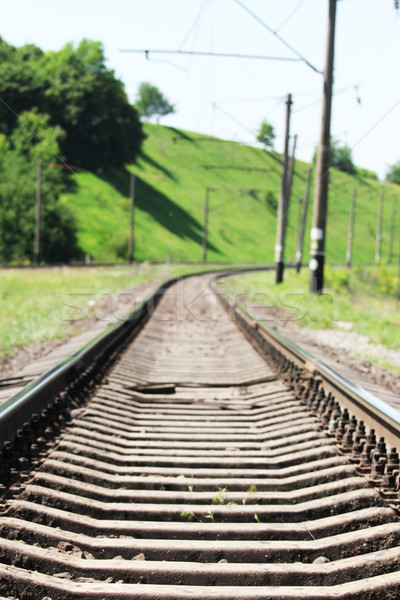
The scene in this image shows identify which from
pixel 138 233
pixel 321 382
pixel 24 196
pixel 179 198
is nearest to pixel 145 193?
pixel 179 198

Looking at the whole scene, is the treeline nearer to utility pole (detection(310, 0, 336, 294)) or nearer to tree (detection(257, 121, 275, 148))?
tree (detection(257, 121, 275, 148))

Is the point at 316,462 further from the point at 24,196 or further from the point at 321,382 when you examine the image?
the point at 24,196

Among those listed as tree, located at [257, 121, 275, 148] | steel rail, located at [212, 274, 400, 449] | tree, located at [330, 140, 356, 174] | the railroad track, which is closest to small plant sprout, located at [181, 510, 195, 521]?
the railroad track

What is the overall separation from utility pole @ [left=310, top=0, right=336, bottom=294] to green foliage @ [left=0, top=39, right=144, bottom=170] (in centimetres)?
5974

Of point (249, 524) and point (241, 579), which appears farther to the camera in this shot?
point (249, 524)

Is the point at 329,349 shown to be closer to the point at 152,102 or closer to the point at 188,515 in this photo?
the point at 188,515

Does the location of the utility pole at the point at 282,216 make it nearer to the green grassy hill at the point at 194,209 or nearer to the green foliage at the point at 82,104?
the green grassy hill at the point at 194,209

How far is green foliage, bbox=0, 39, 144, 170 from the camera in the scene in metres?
72.6

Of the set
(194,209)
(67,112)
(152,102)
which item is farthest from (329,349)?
(152,102)

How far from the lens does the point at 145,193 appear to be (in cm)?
7869

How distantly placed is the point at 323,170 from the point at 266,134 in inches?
270

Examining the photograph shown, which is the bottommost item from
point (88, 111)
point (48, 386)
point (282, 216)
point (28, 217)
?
point (48, 386)

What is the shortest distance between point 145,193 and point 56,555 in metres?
77.6

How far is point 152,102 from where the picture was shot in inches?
4995
